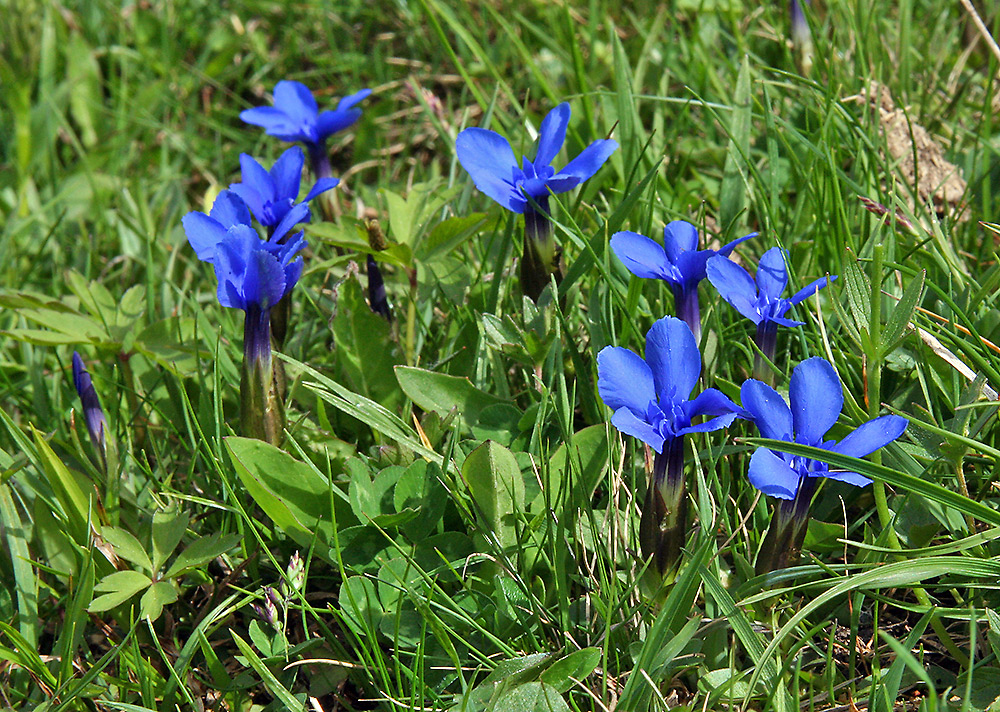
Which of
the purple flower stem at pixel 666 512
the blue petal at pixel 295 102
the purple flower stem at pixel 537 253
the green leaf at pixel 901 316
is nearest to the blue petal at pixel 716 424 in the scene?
the purple flower stem at pixel 666 512

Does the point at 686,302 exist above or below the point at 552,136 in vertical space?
below

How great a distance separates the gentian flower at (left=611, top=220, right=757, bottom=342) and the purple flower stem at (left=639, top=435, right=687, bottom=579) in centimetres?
33

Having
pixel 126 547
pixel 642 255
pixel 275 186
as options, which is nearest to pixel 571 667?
pixel 642 255

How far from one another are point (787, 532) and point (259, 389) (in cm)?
94

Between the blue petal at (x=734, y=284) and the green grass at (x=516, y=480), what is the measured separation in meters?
0.11

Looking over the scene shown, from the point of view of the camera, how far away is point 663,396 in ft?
4.45

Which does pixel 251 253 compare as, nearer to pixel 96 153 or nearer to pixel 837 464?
pixel 837 464

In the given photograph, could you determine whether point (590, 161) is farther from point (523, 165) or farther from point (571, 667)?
point (571, 667)

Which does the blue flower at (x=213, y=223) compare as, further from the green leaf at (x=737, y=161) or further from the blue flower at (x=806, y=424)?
the green leaf at (x=737, y=161)

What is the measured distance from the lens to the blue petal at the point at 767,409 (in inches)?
51.9

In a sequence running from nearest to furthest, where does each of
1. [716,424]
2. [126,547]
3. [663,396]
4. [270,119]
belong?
[716,424] → [663,396] → [126,547] → [270,119]

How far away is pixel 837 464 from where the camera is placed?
4.15 ft

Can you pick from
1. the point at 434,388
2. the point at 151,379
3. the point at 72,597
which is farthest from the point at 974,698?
the point at 151,379

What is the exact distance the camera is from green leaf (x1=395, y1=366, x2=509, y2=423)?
5.71 ft
